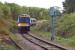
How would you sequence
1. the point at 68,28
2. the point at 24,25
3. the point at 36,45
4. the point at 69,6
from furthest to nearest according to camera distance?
the point at 69,6, the point at 24,25, the point at 68,28, the point at 36,45

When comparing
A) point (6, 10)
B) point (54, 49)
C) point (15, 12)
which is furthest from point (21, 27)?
point (15, 12)

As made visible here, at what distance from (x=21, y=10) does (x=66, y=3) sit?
72.3 ft

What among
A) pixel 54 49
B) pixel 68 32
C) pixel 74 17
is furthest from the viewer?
pixel 74 17

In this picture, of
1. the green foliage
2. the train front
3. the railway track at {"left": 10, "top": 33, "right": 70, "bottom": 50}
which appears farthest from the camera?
the train front

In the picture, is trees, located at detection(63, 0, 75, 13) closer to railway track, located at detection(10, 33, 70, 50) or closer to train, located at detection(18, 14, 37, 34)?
train, located at detection(18, 14, 37, 34)

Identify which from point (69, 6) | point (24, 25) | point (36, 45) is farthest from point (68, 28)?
point (69, 6)

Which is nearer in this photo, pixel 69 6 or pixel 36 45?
pixel 36 45

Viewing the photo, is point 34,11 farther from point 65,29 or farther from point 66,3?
point 65,29

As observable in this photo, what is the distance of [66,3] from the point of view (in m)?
39.7

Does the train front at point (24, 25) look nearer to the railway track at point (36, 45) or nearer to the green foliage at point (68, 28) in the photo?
the green foliage at point (68, 28)

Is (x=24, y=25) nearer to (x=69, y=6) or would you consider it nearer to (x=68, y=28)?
(x=69, y=6)

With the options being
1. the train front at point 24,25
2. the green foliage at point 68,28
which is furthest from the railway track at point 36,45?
the train front at point 24,25

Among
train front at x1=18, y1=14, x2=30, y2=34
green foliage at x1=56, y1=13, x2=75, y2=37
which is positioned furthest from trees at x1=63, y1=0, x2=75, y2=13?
green foliage at x1=56, y1=13, x2=75, y2=37

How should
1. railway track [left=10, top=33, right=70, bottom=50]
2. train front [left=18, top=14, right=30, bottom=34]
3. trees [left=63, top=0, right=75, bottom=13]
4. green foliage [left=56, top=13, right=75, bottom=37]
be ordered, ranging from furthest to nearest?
trees [left=63, top=0, right=75, bottom=13] → train front [left=18, top=14, right=30, bottom=34] → green foliage [left=56, top=13, right=75, bottom=37] → railway track [left=10, top=33, right=70, bottom=50]
